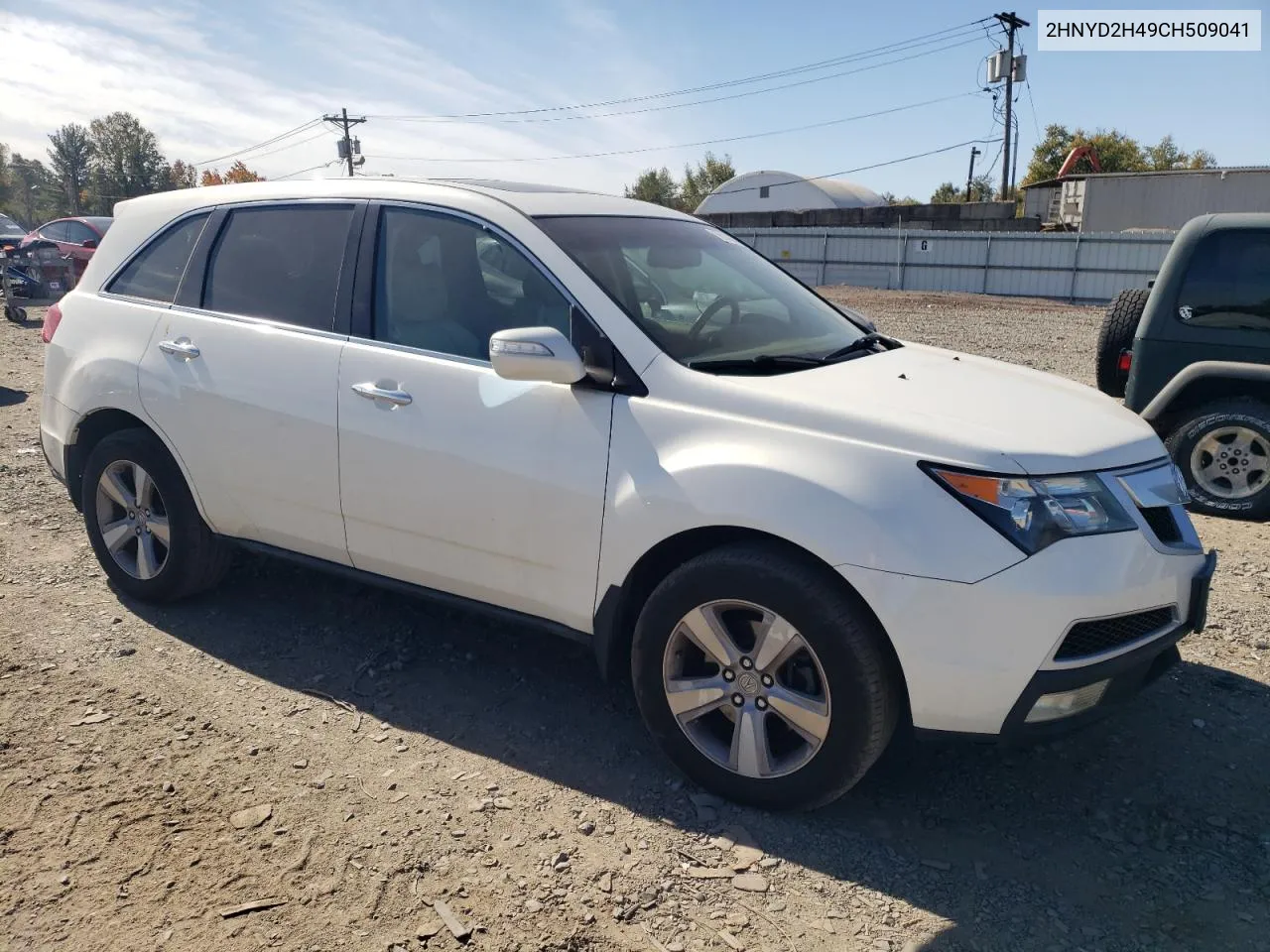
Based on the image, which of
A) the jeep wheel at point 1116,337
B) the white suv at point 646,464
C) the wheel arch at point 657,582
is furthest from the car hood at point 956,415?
the jeep wheel at point 1116,337

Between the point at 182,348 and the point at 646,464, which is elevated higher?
the point at 182,348

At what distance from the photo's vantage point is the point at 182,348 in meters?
3.99

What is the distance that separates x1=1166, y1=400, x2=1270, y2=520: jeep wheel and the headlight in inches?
161

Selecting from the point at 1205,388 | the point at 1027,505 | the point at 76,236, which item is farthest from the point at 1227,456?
the point at 76,236

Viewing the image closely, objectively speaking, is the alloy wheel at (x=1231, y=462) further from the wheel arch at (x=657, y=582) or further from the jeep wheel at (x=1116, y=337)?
the wheel arch at (x=657, y=582)

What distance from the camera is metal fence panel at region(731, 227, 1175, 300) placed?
2534cm

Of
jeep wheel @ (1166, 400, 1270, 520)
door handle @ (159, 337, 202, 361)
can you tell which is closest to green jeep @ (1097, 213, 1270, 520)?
jeep wheel @ (1166, 400, 1270, 520)

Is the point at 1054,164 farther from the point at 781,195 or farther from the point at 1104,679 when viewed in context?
the point at 1104,679

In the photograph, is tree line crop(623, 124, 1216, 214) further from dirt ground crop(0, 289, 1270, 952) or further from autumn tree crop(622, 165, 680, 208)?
dirt ground crop(0, 289, 1270, 952)

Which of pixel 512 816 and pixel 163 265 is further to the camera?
pixel 163 265

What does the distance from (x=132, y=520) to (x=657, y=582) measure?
2.61m

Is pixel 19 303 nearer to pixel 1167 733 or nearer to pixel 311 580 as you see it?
pixel 311 580

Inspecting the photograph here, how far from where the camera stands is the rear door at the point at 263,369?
143 inches

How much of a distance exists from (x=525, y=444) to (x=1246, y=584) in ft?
12.6
